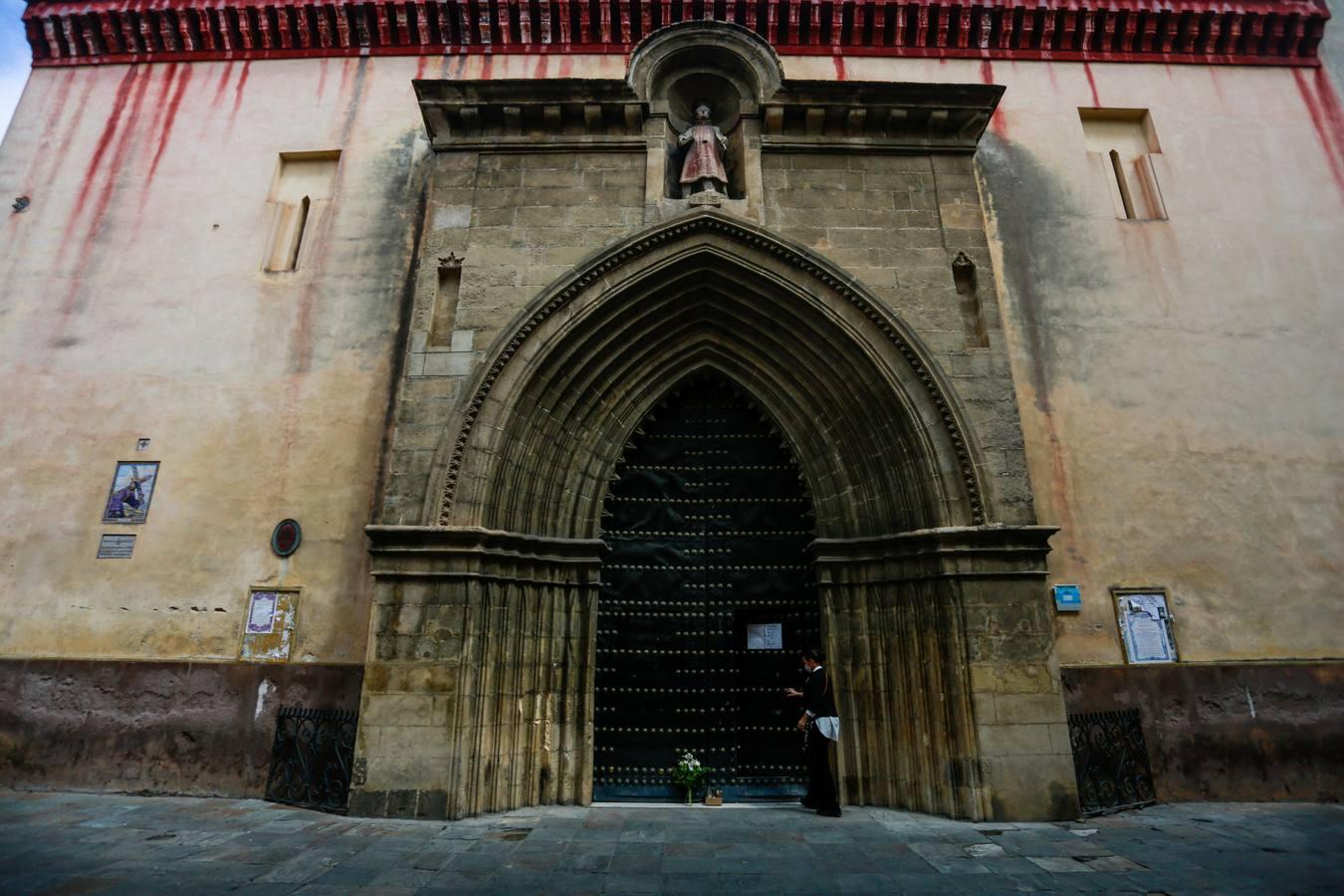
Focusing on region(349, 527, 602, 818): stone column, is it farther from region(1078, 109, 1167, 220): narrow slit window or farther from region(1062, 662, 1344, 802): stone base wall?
region(1078, 109, 1167, 220): narrow slit window

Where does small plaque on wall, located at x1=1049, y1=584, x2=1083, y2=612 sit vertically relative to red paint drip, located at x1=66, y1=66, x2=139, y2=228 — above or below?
below

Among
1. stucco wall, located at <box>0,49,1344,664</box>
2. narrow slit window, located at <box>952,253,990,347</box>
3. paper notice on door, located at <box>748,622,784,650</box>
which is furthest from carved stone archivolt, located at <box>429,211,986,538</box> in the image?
paper notice on door, located at <box>748,622,784,650</box>

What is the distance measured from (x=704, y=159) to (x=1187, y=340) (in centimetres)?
588

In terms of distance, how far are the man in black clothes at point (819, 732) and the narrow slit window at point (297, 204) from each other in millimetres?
7466

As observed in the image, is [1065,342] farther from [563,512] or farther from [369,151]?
[369,151]

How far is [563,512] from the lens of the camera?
706 cm

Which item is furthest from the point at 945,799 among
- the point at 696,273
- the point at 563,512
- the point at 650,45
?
the point at 650,45

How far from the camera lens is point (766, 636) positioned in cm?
700

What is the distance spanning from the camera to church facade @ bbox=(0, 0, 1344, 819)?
632 cm

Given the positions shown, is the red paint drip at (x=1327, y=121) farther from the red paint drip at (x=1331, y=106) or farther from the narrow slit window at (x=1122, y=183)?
the narrow slit window at (x=1122, y=183)

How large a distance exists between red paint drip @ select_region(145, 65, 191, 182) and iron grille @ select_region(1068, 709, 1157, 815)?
12.3m

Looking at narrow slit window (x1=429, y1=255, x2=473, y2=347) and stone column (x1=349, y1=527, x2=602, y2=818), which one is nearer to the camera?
stone column (x1=349, y1=527, x2=602, y2=818)

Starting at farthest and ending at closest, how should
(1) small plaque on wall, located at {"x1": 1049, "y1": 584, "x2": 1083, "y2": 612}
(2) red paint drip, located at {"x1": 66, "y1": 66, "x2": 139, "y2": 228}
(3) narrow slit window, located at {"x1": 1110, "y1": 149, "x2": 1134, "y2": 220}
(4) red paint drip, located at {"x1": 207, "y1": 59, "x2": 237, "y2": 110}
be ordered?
(4) red paint drip, located at {"x1": 207, "y1": 59, "x2": 237, "y2": 110}
(2) red paint drip, located at {"x1": 66, "y1": 66, "x2": 139, "y2": 228}
(3) narrow slit window, located at {"x1": 1110, "y1": 149, "x2": 1134, "y2": 220}
(1) small plaque on wall, located at {"x1": 1049, "y1": 584, "x2": 1083, "y2": 612}

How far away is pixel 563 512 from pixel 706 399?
2.06 m
